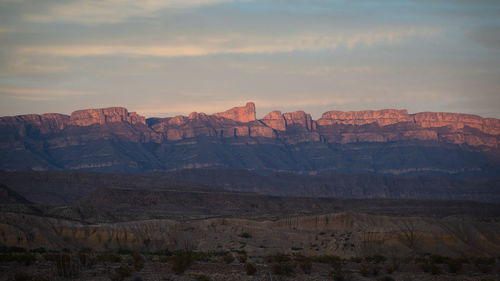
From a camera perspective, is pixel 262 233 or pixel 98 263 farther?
pixel 262 233

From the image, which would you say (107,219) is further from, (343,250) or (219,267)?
(219,267)

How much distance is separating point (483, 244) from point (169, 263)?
144 ft

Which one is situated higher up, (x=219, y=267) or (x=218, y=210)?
(x=219, y=267)

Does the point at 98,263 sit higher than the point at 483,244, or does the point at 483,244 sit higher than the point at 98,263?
the point at 98,263

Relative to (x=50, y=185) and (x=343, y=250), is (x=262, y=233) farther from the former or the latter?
(x=50, y=185)

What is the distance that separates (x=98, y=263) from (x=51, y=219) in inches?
1465

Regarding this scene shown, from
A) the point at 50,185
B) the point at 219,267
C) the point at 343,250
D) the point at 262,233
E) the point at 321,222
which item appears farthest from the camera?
the point at 50,185

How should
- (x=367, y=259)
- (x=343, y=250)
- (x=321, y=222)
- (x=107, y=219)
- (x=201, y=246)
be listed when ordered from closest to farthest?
(x=367, y=259) < (x=343, y=250) < (x=201, y=246) < (x=321, y=222) < (x=107, y=219)

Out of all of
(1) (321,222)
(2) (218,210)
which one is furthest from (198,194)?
(1) (321,222)

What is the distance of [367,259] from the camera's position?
48.6 metres

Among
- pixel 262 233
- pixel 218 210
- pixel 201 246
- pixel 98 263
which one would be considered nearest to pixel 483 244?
pixel 262 233

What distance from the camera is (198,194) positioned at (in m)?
154

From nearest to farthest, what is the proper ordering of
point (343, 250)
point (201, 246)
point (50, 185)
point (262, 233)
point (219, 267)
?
point (219, 267) < point (343, 250) < point (201, 246) < point (262, 233) < point (50, 185)

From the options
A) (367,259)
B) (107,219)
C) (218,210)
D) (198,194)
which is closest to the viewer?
(367,259)
